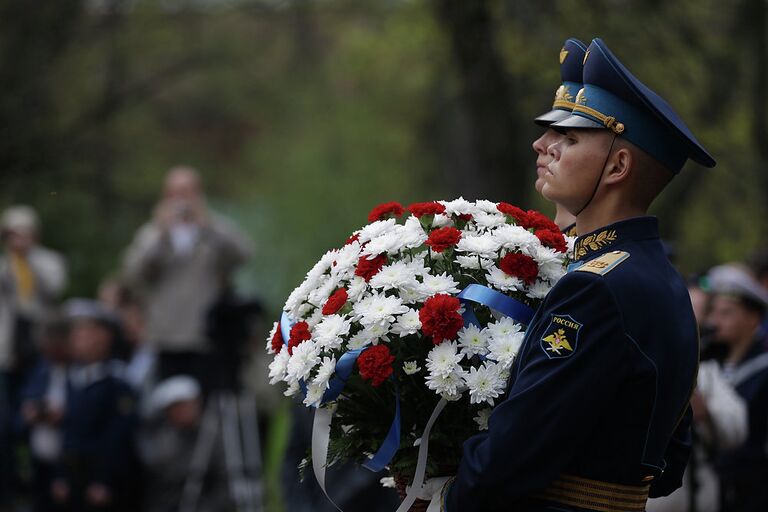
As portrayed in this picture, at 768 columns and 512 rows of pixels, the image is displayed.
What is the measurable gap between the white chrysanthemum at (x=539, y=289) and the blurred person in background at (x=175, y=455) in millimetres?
6066

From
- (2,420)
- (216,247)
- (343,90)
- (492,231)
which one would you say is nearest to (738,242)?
(216,247)

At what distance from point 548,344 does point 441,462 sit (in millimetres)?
507

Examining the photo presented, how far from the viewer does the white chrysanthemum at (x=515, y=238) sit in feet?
11.0

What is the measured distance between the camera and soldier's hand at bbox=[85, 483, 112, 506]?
349 inches

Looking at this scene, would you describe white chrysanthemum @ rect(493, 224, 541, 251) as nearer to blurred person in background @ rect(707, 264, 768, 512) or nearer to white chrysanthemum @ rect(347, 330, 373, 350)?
white chrysanthemum @ rect(347, 330, 373, 350)

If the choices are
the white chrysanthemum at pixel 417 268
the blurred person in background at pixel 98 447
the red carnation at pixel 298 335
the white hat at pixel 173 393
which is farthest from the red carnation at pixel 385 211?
the blurred person in background at pixel 98 447

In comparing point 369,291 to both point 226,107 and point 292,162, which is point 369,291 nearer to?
point 292,162

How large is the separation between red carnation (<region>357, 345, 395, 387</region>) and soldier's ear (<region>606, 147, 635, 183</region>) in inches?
27.9

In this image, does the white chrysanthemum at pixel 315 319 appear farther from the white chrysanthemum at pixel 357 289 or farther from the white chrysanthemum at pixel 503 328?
the white chrysanthemum at pixel 503 328

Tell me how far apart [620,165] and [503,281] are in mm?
434

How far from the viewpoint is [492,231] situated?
348 centimetres

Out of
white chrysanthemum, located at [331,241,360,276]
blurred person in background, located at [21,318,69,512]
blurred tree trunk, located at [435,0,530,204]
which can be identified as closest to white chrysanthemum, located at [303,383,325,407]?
white chrysanthemum, located at [331,241,360,276]

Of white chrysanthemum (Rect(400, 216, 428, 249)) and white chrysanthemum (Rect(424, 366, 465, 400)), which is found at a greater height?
white chrysanthemum (Rect(400, 216, 428, 249))

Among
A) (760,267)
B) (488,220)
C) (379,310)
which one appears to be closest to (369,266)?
(379,310)
